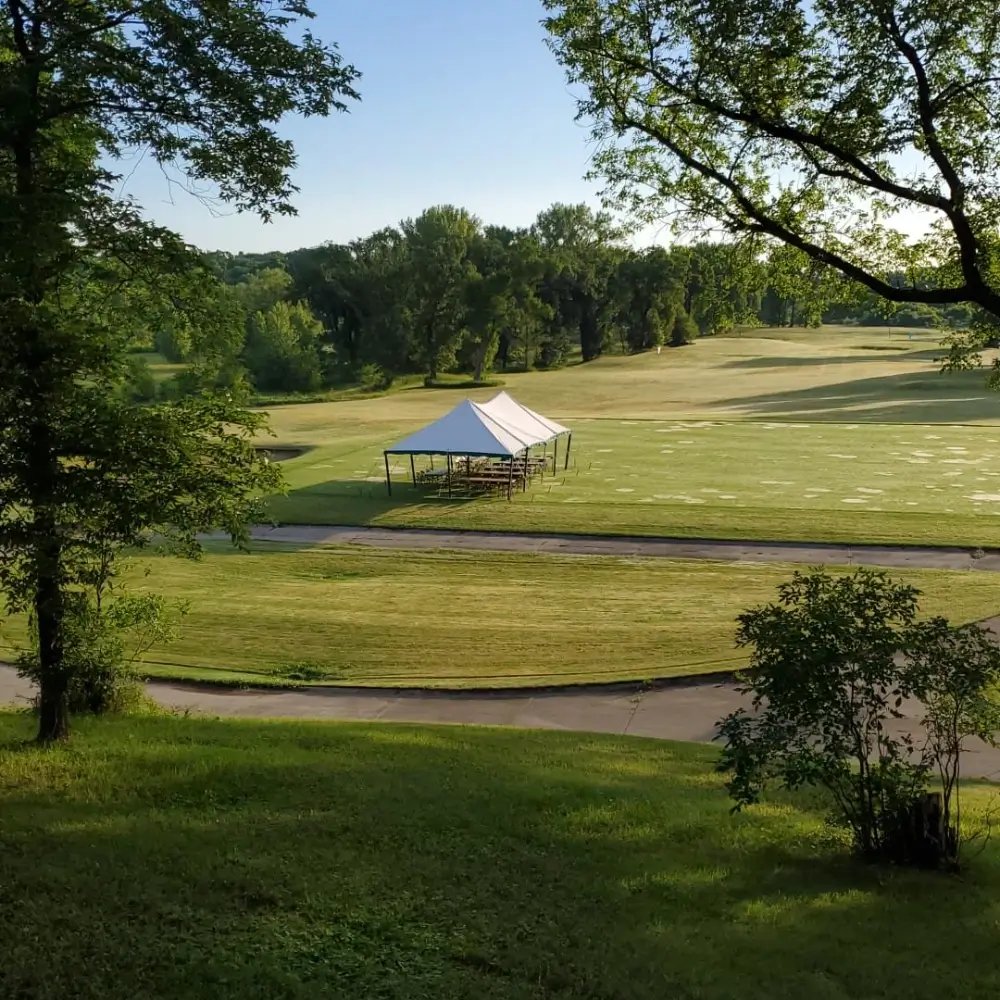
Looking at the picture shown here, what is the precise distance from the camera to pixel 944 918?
639 centimetres

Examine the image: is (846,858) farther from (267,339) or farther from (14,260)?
(267,339)

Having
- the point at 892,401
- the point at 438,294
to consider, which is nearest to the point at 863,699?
the point at 892,401

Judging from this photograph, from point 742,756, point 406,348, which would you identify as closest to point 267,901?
point 742,756

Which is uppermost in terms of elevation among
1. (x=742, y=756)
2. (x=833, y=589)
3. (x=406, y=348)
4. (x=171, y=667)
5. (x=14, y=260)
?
(x=406, y=348)

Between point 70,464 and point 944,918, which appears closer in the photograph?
point 944,918

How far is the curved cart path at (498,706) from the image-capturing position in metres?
13.9

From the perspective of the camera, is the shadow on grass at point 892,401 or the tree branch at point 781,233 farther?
the shadow on grass at point 892,401

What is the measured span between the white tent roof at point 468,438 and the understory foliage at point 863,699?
22.3m

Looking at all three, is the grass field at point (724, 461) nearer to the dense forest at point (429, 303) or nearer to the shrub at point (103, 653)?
the dense forest at point (429, 303)

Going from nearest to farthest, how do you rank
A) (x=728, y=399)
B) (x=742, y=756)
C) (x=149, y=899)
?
(x=149, y=899) → (x=742, y=756) → (x=728, y=399)

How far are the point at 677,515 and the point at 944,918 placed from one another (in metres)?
21.9

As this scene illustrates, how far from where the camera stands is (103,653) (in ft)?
36.4

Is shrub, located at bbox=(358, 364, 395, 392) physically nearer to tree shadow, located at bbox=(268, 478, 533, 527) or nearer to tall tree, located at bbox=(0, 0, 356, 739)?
tree shadow, located at bbox=(268, 478, 533, 527)

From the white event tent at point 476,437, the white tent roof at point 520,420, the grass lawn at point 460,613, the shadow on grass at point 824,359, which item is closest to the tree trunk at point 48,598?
the grass lawn at point 460,613
